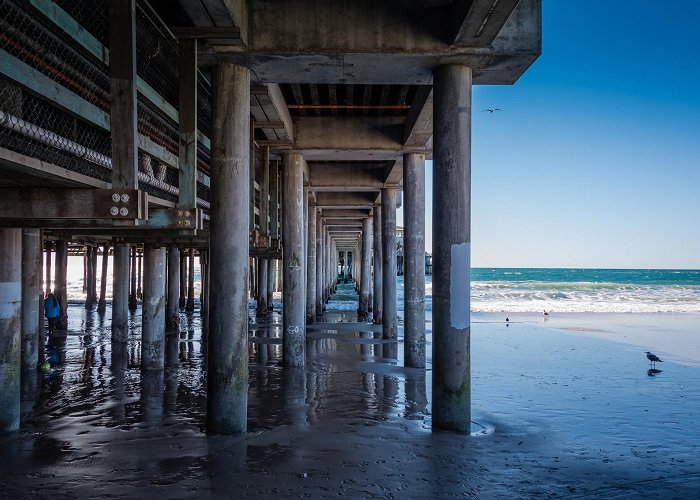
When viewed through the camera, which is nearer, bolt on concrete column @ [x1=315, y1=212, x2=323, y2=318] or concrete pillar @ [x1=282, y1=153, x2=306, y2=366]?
concrete pillar @ [x1=282, y1=153, x2=306, y2=366]

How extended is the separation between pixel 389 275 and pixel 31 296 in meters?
9.27

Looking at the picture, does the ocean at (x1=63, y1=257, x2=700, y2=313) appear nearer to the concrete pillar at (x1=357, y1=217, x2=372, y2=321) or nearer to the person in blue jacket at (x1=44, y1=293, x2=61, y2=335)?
the concrete pillar at (x1=357, y1=217, x2=372, y2=321)

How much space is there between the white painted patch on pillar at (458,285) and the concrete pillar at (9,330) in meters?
5.16

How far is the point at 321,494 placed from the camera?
199 inches

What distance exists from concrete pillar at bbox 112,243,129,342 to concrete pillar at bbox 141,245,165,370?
3301 millimetres

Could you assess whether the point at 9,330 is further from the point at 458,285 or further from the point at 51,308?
the point at 51,308

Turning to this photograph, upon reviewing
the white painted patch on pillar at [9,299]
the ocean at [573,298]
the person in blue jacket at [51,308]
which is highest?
the white painted patch on pillar at [9,299]

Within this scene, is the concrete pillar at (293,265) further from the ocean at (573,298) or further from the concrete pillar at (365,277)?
the concrete pillar at (365,277)

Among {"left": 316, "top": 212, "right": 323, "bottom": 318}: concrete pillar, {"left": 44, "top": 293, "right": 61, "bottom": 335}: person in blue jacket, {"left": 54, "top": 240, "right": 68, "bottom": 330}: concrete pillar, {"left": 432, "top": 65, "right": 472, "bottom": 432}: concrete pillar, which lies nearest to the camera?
{"left": 432, "top": 65, "right": 472, "bottom": 432}: concrete pillar

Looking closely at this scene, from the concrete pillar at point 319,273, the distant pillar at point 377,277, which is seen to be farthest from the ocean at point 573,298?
the concrete pillar at point 319,273

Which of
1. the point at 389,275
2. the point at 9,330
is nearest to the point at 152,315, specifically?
the point at 9,330

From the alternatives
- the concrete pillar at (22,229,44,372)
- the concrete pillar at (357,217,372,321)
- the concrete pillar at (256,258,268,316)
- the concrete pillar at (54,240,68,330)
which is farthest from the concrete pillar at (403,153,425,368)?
the concrete pillar at (256,258,268,316)

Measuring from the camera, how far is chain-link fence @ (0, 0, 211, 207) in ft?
15.7

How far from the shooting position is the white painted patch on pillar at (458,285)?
7.07 m
